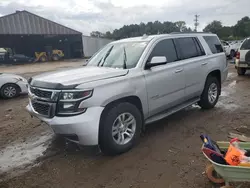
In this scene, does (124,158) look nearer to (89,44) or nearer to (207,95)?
(207,95)

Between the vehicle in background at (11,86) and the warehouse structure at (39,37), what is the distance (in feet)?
90.5

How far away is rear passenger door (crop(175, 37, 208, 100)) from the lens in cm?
481

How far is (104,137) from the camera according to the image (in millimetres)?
3371

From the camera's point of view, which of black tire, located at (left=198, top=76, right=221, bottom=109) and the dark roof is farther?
the dark roof

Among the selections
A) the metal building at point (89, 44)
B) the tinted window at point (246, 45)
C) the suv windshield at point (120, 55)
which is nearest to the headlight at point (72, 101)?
the suv windshield at point (120, 55)

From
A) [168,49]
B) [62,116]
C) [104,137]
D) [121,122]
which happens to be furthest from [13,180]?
[168,49]

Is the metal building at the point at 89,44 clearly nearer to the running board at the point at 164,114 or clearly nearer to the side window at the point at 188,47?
the side window at the point at 188,47

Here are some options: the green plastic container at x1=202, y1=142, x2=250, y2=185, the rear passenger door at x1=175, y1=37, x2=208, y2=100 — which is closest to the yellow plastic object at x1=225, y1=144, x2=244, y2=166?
the green plastic container at x1=202, y1=142, x2=250, y2=185

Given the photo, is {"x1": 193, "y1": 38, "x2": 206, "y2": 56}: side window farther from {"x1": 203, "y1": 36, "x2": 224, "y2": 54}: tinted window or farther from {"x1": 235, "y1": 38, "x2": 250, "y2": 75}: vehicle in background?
{"x1": 235, "y1": 38, "x2": 250, "y2": 75}: vehicle in background

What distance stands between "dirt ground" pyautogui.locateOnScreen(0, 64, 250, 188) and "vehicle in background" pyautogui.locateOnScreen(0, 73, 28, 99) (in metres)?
3.32

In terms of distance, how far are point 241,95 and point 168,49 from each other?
400 cm

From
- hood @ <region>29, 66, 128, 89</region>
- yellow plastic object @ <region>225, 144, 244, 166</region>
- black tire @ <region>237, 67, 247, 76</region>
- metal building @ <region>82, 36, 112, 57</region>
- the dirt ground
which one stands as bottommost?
the dirt ground

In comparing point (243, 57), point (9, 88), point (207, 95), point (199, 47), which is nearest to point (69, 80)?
point (199, 47)

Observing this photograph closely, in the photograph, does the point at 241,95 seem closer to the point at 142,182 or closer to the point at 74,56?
the point at 142,182
